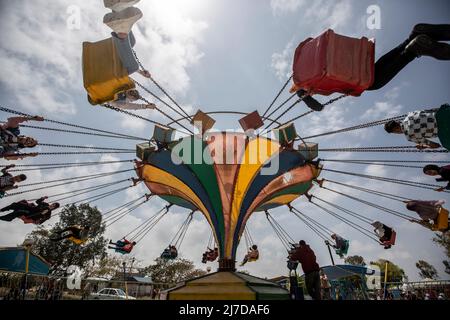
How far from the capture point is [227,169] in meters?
10.5

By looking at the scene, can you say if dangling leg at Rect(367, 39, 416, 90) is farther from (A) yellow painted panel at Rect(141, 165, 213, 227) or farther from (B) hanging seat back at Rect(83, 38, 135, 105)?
(A) yellow painted panel at Rect(141, 165, 213, 227)

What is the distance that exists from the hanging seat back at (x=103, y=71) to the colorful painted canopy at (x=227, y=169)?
4.63 m

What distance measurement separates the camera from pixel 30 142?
6711mm

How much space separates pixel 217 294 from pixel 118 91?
404cm

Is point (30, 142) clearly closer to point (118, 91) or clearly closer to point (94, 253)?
point (118, 91)

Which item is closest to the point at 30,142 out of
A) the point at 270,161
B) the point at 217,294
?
the point at 217,294

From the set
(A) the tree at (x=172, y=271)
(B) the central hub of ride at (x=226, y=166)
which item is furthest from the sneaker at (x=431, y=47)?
(A) the tree at (x=172, y=271)

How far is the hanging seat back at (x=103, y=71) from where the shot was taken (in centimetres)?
526

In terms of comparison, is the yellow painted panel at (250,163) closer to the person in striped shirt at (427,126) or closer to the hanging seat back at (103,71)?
the person in striped shirt at (427,126)

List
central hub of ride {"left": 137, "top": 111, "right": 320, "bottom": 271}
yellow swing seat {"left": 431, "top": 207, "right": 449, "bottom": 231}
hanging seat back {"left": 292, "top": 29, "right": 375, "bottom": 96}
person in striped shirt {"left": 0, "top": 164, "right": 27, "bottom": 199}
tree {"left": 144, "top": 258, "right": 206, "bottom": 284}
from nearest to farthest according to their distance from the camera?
hanging seat back {"left": 292, "top": 29, "right": 375, "bottom": 96} → yellow swing seat {"left": 431, "top": 207, "right": 449, "bottom": 231} → person in striped shirt {"left": 0, "top": 164, "right": 27, "bottom": 199} → central hub of ride {"left": 137, "top": 111, "right": 320, "bottom": 271} → tree {"left": 144, "top": 258, "right": 206, "bottom": 284}

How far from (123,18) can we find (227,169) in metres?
6.61

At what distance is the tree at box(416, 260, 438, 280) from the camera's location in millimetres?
47188

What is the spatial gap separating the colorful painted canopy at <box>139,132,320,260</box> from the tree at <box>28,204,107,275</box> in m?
29.1

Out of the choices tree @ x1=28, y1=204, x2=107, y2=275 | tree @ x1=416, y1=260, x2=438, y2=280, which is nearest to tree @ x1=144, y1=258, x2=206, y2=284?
tree @ x1=28, y1=204, x2=107, y2=275
